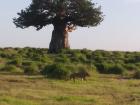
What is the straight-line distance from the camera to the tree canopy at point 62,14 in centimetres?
5112

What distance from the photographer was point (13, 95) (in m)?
17.8

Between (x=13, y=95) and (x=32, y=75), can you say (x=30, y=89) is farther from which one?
(x=32, y=75)

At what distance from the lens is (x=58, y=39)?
5381cm

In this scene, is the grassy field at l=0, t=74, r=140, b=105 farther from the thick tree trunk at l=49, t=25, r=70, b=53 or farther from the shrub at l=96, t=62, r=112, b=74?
the thick tree trunk at l=49, t=25, r=70, b=53

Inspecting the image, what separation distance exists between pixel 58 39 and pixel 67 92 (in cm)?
3441

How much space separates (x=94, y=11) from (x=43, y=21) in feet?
14.7

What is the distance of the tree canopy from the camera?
168 feet

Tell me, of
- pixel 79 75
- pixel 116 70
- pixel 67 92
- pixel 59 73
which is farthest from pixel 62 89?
pixel 116 70

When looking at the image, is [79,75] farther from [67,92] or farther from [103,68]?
[103,68]

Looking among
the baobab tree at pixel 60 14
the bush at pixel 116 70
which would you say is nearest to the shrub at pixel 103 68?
the bush at pixel 116 70

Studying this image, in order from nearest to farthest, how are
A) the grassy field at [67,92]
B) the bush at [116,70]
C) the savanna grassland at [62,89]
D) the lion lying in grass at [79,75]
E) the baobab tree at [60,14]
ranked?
the grassy field at [67,92], the savanna grassland at [62,89], the lion lying in grass at [79,75], the bush at [116,70], the baobab tree at [60,14]

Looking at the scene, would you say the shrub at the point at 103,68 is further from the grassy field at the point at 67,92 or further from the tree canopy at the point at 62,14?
the tree canopy at the point at 62,14

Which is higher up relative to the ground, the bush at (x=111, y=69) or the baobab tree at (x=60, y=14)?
the baobab tree at (x=60, y=14)

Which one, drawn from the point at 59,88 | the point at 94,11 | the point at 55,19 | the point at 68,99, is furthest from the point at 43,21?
the point at 68,99
